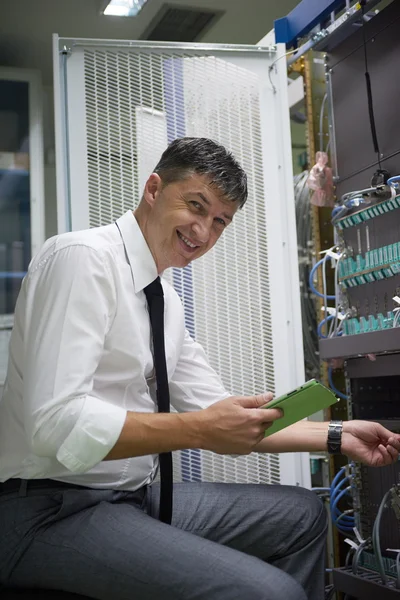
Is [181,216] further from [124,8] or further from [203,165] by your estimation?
[124,8]

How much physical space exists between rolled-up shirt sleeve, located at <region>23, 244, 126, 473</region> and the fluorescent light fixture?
8.92 ft

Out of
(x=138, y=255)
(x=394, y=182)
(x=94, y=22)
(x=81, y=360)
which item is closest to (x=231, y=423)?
(x=81, y=360)

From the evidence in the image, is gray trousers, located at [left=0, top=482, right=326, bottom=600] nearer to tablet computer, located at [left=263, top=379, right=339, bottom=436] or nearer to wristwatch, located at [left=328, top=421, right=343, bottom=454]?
tablet computer, located at [left=263, top=379, right=339, bottom=436]

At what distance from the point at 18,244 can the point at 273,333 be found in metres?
2.00

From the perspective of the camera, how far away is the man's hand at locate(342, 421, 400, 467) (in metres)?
1.59

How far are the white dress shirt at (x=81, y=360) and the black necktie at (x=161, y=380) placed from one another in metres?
0.02

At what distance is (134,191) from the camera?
6.69ft

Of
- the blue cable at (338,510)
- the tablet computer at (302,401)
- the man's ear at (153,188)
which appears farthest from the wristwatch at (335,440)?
the man's ear at (153,188)

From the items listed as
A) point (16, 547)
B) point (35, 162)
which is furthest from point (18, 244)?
point (16, 547)

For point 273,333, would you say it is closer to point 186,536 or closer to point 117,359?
point 117,359

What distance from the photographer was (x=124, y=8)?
146 inches

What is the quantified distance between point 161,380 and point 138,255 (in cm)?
27

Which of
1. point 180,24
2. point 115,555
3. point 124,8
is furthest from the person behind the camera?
point 180,24

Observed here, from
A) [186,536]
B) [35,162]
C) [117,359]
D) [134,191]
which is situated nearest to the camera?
[186,536]
